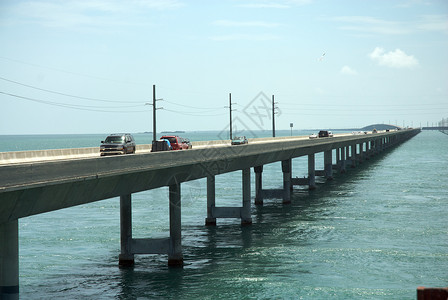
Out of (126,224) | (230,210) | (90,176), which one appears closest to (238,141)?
(230,210)

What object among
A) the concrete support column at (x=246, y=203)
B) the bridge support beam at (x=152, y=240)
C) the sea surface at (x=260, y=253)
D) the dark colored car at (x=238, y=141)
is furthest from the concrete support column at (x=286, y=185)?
the bridge support beam at (x=152, y=240)

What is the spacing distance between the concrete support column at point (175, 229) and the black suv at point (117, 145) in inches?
245

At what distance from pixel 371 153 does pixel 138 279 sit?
128m

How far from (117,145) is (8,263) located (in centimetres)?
1870

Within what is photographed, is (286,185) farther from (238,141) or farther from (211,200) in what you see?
(211,200)

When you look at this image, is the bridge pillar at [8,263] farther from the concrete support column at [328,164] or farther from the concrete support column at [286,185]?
the concrete support column at [328,164]

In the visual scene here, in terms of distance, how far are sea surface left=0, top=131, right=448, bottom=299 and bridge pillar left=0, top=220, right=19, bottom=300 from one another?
8379 millimetres

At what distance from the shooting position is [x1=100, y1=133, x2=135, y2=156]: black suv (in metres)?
37.3

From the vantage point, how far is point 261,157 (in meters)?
49.9

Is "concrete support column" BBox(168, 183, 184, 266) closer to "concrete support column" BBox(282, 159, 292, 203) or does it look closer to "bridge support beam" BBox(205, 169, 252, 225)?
"bridge support beam" BBox(205, 169, 252, 225)

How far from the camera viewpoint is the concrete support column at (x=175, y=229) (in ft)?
106

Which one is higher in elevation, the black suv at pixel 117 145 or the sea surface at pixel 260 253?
the black suv at pixel 117 145

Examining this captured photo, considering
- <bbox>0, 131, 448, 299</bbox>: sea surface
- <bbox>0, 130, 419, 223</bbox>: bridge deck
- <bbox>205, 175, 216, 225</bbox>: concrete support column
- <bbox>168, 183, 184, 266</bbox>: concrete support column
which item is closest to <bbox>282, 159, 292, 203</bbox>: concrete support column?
<bbox>0, 131, 448, 299</bbox>: sea surface

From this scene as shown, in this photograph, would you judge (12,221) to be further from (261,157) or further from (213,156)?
(261,157)
